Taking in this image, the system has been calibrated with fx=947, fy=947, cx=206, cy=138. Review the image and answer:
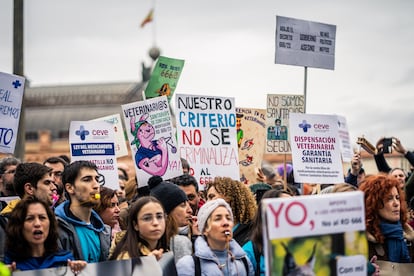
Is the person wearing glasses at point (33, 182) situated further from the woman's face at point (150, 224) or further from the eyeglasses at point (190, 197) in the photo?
the eyeglasses at point (190, 197)

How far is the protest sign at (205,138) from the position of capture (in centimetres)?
959

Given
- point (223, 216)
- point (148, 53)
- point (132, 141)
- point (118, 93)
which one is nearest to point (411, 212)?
point (132, 141)

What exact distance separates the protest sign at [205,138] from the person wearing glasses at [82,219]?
2.14 m

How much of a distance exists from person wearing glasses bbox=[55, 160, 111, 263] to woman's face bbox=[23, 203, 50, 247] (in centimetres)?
60

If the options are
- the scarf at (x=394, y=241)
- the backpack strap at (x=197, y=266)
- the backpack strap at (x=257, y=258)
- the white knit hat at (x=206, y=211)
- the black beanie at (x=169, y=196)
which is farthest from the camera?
the black beanie at (x=169, y=196)

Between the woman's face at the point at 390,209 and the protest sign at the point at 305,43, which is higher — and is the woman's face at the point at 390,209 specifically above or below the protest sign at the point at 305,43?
below

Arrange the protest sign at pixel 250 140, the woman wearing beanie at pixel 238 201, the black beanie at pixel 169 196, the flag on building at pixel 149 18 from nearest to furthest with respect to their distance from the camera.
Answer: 1. the black beanie at pixel 169 196
2. the woman wearing beanie at pixel 238 201
3. the protest sign at pixel 250 140
4. the flag on building at pixel 149 18

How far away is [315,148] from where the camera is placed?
9.63 meters

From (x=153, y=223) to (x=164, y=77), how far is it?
16.3 feet

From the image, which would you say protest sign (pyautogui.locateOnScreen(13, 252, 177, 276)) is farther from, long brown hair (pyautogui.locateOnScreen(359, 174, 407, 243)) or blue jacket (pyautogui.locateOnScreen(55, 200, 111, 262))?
long brown hair (pyautogui.locateOnScreen(359, 174, 407, 243))

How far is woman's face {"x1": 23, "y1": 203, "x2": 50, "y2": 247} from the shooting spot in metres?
→ 6.07

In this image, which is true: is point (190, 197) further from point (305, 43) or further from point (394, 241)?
point (305, 43)

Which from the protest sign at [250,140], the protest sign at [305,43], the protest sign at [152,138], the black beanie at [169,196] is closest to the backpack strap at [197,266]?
the black beanie at [169,196]

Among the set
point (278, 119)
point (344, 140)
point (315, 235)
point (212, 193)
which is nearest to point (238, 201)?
point (212, 193)
